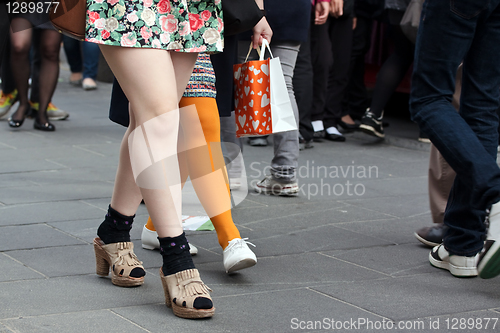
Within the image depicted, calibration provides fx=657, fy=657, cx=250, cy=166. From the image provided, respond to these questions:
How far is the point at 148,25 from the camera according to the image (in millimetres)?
2051

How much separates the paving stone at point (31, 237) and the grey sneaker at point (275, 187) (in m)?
1.39

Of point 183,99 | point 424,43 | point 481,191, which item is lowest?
point 481,191

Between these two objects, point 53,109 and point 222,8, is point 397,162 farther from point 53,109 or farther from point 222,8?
point 53,109

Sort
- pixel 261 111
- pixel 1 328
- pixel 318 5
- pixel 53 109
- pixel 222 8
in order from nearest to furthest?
pixel 1 328 < pixel 222 8 < pixel 261 111 < pixel 318 5 < pixel 53 109

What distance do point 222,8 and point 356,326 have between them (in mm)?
1168

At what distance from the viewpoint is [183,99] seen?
261cm

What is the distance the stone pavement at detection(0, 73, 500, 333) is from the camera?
6.80 feet

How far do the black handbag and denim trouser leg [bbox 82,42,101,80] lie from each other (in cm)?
713

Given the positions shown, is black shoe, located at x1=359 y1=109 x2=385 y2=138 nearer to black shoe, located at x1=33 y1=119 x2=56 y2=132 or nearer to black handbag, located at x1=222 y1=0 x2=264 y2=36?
black shoe, located at x1=33 y1=119 x2=56 y2=132

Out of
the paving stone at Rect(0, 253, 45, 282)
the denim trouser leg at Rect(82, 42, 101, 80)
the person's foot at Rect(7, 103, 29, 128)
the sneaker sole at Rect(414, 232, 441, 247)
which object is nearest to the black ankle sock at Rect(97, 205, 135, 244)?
the paving stone at Rect(0, 253, 45, 282)

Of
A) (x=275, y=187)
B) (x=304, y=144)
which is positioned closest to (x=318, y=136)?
(x=304, y=144)

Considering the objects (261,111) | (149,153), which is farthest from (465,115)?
(149,153)

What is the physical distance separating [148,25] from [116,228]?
78cm

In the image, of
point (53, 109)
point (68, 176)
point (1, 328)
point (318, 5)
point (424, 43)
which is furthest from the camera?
point (53, 109)
